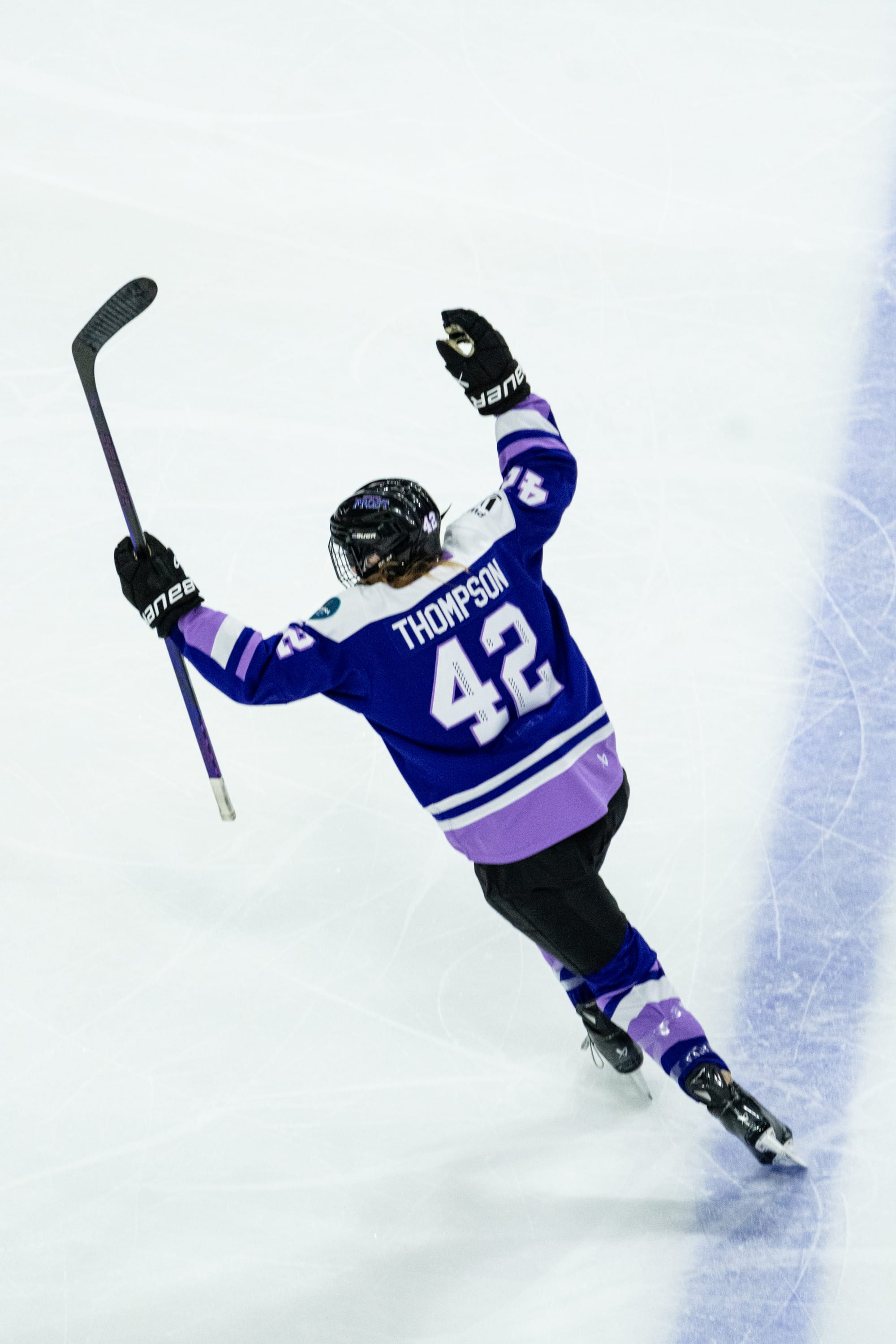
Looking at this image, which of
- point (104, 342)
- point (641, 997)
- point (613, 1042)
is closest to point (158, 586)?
point (104, 342)

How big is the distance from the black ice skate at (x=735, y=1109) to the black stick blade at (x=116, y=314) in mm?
1776

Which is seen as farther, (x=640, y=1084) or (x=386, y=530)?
(x=640, y=1084)

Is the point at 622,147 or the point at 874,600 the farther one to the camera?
the point at 622,147

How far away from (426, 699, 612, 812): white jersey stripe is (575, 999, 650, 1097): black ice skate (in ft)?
1.98

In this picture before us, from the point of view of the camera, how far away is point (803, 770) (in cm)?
336

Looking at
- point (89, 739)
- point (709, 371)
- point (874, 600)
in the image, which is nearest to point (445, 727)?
point (89, 739)

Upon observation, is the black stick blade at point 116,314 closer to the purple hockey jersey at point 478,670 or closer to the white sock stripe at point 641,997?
the purple hockey jersey at point 478,670

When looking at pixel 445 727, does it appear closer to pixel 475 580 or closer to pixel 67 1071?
pixel 475 580

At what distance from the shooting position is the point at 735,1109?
259cm

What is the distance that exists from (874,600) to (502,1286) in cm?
198

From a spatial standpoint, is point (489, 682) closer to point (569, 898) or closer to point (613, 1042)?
point (569, 898)

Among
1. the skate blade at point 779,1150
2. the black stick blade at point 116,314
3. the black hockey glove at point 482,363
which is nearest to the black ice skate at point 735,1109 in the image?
the skate blade at point 779,1150

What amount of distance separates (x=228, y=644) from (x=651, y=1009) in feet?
3.49

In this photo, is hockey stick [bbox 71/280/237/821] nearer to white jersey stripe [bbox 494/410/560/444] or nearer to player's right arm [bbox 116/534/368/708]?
player's right arm [bbox 116/534/368/708]
